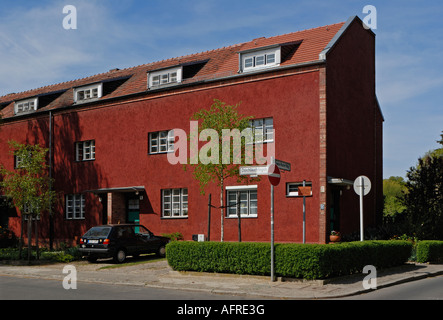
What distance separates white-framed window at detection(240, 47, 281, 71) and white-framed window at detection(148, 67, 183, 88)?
374cm

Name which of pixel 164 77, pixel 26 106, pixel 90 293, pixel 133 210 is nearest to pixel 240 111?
pixel 164 77

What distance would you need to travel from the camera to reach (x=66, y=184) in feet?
97.5

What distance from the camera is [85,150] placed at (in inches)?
1161

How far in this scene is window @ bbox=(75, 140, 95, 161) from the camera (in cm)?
2906

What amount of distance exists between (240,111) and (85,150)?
10.8 m

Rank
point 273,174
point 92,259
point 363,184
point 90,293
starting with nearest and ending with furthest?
point 90,293, point 273,174, point 363,184, point 92,259

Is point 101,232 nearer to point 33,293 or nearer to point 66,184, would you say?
point 33,293

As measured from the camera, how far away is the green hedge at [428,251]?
18.9 meters

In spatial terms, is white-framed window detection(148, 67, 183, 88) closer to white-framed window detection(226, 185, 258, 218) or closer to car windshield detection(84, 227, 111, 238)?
white-framed window detection(226, 185, 258, 218)

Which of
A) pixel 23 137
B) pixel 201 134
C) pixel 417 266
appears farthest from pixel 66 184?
pixel 417 266

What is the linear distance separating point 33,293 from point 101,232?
25.4ft

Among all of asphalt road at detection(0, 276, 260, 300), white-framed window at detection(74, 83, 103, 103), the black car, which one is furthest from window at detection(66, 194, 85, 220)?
→ asphalt road at detection(0, 276, 260, 300)

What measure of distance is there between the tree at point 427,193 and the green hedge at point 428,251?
3.93 metres

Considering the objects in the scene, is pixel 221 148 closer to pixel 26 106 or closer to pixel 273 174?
pixel 273 174
